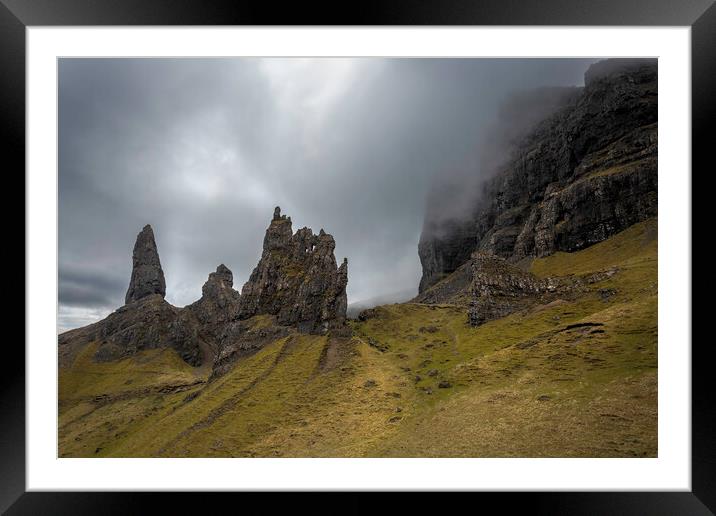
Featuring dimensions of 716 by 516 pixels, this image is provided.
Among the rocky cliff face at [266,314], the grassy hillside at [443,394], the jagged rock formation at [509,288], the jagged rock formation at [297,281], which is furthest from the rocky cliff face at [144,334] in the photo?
the jagged rock formation at [509,288]

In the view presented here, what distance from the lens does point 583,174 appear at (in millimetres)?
86125

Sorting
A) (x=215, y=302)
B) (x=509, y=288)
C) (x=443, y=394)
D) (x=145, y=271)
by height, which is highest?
(x=509, y=288)

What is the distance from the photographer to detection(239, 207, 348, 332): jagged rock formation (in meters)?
45.9

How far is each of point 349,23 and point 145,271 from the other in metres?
142

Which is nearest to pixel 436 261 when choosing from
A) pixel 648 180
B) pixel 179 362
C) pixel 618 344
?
pixel 648 180

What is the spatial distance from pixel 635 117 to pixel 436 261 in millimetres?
84016

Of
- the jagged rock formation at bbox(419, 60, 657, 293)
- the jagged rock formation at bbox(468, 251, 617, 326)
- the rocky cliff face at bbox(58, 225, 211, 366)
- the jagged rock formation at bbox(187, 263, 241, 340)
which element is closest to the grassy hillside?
the jagged rock formation at bbox(468, 251, 617, 326)

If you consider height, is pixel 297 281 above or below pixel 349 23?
below

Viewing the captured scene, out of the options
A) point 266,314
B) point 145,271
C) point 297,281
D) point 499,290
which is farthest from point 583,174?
point 145,271

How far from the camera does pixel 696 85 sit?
5.72m

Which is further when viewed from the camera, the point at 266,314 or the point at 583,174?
the point at 583,174

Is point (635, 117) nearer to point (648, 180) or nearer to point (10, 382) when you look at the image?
point (648, 180)

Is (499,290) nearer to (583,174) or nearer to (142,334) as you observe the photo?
(583,174)

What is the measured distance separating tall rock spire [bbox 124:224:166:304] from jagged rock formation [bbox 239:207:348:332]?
278 feet
